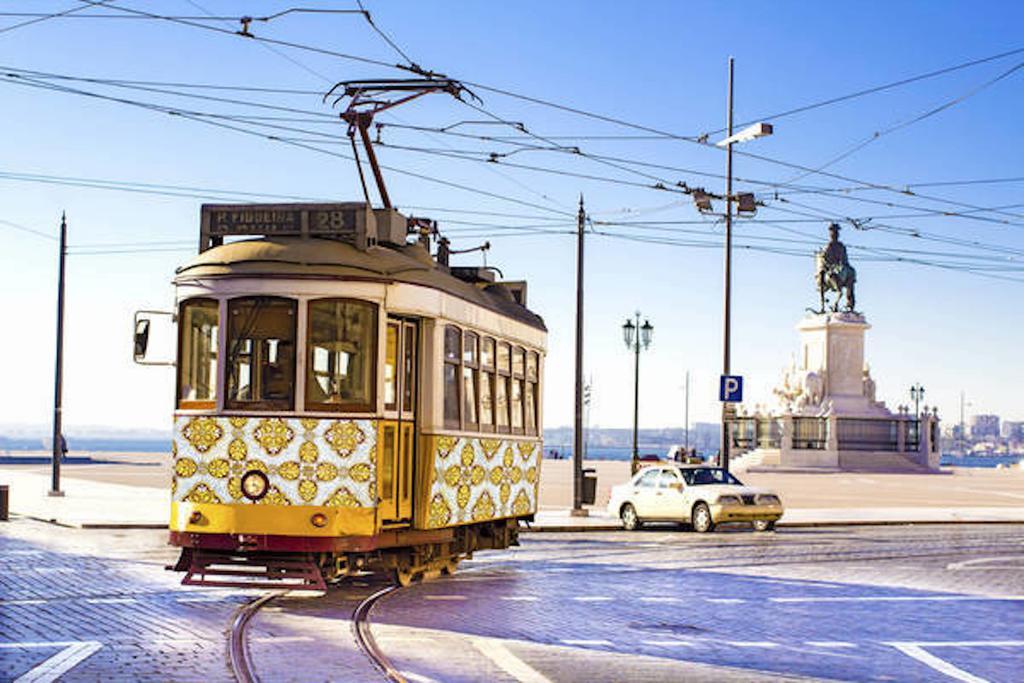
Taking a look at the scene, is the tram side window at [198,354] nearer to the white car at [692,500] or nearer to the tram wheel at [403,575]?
the tram wheel at [403,575]

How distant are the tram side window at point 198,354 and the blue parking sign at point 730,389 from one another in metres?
18.1

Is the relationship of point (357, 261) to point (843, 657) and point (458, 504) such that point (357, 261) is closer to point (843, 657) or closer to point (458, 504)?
point (458, 504)

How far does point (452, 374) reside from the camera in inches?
607

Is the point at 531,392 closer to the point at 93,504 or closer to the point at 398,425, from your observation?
the point at 398,425

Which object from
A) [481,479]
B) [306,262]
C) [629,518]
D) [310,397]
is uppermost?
[306,262]

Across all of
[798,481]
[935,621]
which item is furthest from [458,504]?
[798,481]

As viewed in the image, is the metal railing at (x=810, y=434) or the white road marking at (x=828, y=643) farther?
the metal railing at (x=810, y=434)

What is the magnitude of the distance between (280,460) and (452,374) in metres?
2.57

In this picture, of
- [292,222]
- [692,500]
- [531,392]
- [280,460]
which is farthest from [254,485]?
[692,500]

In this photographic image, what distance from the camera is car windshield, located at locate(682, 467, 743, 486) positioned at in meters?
28.6

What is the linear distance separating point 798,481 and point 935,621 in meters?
44.6

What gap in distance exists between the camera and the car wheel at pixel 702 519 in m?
27.9

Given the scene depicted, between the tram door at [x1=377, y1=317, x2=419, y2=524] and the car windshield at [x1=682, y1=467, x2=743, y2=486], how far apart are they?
14.7m

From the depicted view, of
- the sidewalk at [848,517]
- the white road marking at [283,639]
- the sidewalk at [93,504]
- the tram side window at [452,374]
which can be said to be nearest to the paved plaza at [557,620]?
the white road marking at [283,639]
